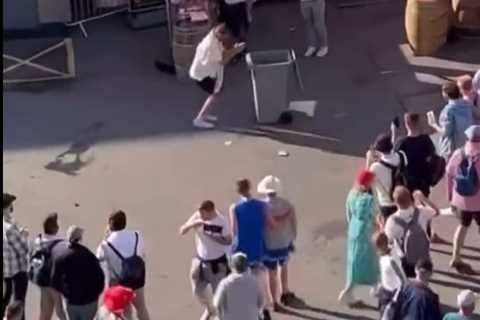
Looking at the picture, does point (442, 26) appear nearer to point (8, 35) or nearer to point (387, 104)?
point (387, 104)

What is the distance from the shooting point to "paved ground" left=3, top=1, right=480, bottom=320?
556 inches

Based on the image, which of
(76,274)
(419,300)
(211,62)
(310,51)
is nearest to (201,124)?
(211,62)

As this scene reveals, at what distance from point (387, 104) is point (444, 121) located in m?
3.19

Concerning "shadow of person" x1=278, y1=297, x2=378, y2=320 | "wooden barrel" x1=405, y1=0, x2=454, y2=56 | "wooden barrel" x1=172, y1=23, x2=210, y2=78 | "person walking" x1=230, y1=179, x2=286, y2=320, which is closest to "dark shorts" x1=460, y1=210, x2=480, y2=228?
"shadow of person" x1=278, y1=297, x2=378, y2=320

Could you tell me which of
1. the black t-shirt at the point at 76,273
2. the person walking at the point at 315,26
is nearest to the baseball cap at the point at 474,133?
the black t-shirt at the point at 76,273

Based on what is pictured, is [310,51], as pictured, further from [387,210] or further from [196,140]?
[387,210]

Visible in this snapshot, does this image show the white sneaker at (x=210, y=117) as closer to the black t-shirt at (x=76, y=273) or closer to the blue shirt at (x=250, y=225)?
the blue shirt at (x=250, y=225)

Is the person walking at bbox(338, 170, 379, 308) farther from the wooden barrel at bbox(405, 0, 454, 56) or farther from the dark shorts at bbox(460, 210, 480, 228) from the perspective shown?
the wooden barrel at bbox(405, 0, 454, 56)

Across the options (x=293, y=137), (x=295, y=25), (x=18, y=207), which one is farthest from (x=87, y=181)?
(x=295, y=25)

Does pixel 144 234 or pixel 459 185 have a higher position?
pixel 459 185

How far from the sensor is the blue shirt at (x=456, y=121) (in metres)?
14.2

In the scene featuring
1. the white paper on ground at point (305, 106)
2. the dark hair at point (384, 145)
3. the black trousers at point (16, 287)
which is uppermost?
the dark hair at point (384, 145)

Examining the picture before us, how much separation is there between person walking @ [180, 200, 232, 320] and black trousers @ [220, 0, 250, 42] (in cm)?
680

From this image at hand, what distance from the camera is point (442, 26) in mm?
18453
